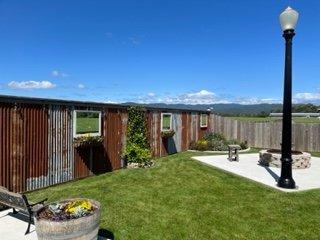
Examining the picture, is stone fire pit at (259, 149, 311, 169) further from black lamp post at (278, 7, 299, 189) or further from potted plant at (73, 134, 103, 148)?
potted plant at (73, 134, 103, 148)

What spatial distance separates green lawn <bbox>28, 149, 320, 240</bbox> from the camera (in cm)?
677

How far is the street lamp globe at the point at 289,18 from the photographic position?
9.56m

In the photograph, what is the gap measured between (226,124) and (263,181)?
12.7m

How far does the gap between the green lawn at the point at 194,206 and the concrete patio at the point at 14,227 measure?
1376 mm

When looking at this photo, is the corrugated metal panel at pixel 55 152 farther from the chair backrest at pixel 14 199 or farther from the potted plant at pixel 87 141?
the chair backrest at pixel 14 199

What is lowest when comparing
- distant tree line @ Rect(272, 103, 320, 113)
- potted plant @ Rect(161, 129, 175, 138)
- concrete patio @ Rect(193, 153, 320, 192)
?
concrete patio @ Rect(193, 153, 320, 192)

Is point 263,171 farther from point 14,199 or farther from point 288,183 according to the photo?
point 14,199

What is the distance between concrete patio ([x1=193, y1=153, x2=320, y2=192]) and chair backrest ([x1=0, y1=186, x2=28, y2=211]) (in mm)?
7394

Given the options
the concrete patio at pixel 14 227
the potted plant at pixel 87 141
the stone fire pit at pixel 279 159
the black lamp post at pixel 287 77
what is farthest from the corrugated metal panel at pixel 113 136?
the black lamp post at pixel 287 77

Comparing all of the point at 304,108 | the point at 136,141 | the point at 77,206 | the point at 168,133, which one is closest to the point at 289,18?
the point at 136,141

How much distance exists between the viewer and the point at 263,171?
13.1m

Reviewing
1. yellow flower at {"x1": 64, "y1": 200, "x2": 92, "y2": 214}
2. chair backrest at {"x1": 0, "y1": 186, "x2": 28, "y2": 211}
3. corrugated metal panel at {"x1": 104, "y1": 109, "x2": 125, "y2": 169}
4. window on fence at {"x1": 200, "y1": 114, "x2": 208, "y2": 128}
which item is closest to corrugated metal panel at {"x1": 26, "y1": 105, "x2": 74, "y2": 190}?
corrugated metal panel at {"x1": 104, "y1": 109, "x2": 125, "y2": 169}

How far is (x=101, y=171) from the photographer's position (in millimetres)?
12766

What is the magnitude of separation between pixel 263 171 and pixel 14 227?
9561 mm
